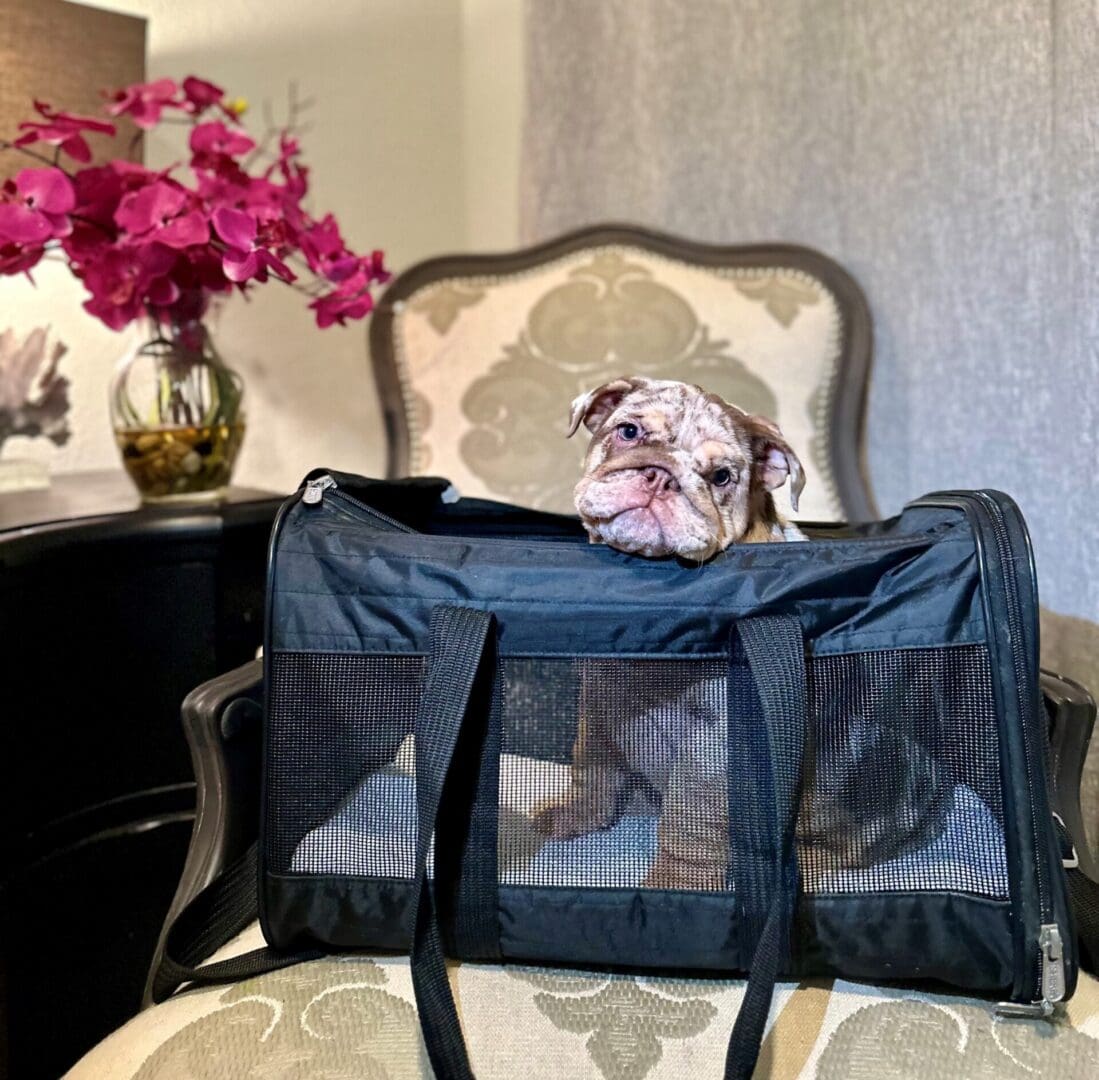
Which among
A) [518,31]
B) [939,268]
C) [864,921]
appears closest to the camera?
[864,921]

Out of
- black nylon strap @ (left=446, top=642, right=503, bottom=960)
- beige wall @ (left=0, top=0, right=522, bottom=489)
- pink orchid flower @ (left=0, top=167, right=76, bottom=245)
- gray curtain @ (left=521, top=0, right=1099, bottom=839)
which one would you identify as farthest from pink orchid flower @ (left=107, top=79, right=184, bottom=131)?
black nylon strap @ (left=446, top=642, right=503, bottom=960)

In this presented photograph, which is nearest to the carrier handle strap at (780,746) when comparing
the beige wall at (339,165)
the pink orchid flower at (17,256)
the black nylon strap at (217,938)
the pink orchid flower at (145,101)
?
the black nylon strap at (217,938)

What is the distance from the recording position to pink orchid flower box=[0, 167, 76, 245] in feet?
3.36

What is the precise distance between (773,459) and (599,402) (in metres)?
0.19

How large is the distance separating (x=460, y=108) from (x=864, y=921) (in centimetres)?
171

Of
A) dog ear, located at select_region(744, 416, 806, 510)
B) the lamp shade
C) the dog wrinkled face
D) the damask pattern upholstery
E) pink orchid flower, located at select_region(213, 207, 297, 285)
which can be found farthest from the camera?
the damask pattern upholstery

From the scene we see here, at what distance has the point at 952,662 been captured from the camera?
0.72 m

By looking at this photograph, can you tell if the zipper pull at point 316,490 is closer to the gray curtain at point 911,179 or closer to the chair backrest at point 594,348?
the chair backrest at point 594,348

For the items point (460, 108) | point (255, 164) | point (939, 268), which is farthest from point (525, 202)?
point (939, 268)

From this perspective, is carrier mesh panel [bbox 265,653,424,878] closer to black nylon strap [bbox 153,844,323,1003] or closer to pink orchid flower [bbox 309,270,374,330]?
black nylon strap [bbox 153,844,323,1003]

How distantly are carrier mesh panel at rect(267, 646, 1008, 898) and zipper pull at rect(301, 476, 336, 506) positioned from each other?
0.14 m

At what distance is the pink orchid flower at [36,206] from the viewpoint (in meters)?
1.03

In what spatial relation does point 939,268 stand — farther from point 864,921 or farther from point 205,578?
point 205,578

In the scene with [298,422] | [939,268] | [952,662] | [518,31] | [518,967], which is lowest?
[518,967]
